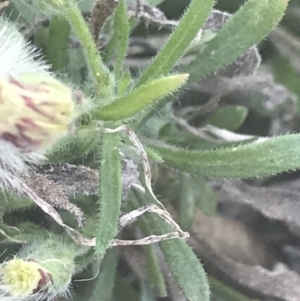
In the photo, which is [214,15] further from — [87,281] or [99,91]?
[87,281]

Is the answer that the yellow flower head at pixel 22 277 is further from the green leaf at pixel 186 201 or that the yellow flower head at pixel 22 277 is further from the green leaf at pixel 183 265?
the green leaf at pixel 186 201

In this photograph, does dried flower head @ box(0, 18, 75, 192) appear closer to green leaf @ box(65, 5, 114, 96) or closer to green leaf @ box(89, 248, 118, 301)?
green leaf @ box(65, 5, 114, 96)

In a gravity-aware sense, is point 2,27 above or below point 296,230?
above

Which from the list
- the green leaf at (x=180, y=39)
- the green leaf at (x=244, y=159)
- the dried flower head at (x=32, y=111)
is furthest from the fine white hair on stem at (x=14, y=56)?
the green leaf at (x=244, y=159)

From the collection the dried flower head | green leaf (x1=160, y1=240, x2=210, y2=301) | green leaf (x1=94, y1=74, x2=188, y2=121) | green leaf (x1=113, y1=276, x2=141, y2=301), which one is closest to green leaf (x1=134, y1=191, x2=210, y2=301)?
green leaf (x1=160, y1=240, x2=210, y2=301)

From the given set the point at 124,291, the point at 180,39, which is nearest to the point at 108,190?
the point at 180,39

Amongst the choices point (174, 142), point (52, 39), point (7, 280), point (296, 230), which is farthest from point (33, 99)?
point (296, 230)
